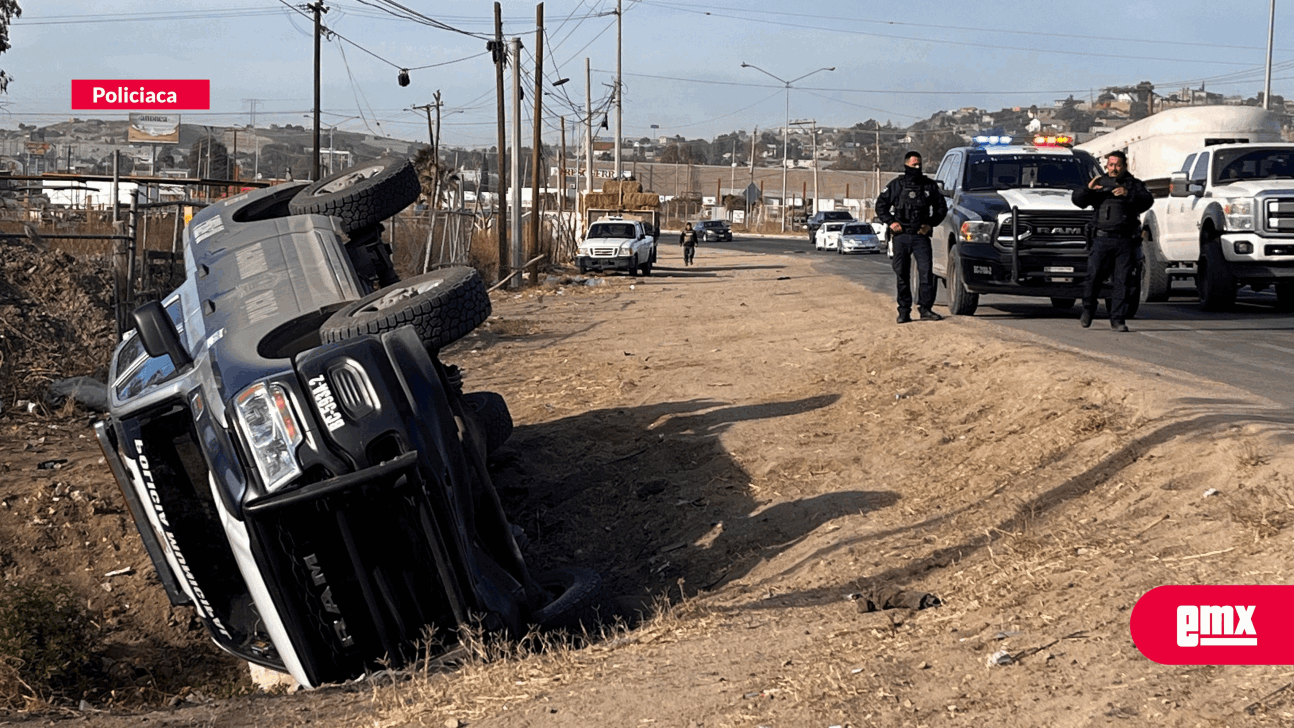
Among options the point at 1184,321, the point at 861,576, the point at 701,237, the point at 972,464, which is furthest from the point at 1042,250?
the point at 701,237

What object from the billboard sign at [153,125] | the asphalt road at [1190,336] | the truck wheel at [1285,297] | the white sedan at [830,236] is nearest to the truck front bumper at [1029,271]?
the asphalt road at [1190,336]

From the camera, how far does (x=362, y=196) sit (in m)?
8.23

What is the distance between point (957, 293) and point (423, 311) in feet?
31.3

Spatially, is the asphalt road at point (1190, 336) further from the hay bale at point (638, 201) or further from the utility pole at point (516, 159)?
the hay bale at point (638, 201)

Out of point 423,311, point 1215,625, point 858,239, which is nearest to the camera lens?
point 1215,625

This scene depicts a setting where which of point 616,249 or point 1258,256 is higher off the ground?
point 616,249

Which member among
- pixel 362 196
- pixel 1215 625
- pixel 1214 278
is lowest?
pixel 1215 625

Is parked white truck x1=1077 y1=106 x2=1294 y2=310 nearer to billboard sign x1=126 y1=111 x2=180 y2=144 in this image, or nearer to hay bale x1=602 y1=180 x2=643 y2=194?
hay bale x1=602 y1=180 x2=643 y2=194

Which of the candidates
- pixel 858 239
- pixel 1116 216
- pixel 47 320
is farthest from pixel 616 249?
pixel 1116 216

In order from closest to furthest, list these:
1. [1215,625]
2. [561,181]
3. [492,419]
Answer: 1. [1215,625]
2. [492,419]
3. [561,181]

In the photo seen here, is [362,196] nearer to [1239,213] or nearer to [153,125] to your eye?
[1239,213]

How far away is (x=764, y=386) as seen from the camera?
39.8ft

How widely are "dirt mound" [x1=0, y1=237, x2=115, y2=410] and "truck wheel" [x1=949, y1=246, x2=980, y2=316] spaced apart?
904 centimetres

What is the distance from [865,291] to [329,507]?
754 inches
